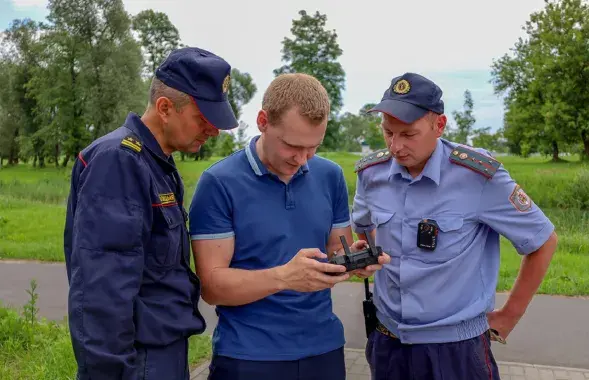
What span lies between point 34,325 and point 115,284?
4178 mm

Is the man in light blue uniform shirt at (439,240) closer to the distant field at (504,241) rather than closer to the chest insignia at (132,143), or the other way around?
the chest insignia at (132,143)

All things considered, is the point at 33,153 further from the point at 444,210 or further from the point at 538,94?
the point at 444,210

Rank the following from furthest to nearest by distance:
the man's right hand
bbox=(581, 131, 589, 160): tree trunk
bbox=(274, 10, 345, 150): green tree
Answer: bbox=(274, 10, 345, 150): green tree
bbox=(581, 131, 589, 160): tree trunk
the man's right hand

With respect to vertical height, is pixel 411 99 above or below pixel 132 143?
above

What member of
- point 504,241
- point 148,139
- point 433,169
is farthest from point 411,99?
point 504,241

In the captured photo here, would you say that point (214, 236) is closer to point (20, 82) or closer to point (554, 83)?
point (554, 83)

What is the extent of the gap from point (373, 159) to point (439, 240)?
1.90 ft

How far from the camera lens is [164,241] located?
2.25m

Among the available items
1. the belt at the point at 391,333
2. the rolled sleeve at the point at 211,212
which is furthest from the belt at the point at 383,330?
the rolled sleeve at the point at 211,212

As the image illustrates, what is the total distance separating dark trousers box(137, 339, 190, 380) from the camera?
88.0 inches

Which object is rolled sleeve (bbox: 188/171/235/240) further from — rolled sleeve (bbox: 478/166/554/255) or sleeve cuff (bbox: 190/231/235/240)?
rolled sleeve (bbox: 478/166/554/255)

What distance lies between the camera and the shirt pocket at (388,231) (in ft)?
9.27

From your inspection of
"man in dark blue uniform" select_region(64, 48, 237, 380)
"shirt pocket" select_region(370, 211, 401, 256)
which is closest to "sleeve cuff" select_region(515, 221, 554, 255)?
"shirt pocket" select_region(370, 211, 401, 256)

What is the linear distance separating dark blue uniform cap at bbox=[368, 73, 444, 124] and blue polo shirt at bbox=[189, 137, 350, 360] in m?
0.55
